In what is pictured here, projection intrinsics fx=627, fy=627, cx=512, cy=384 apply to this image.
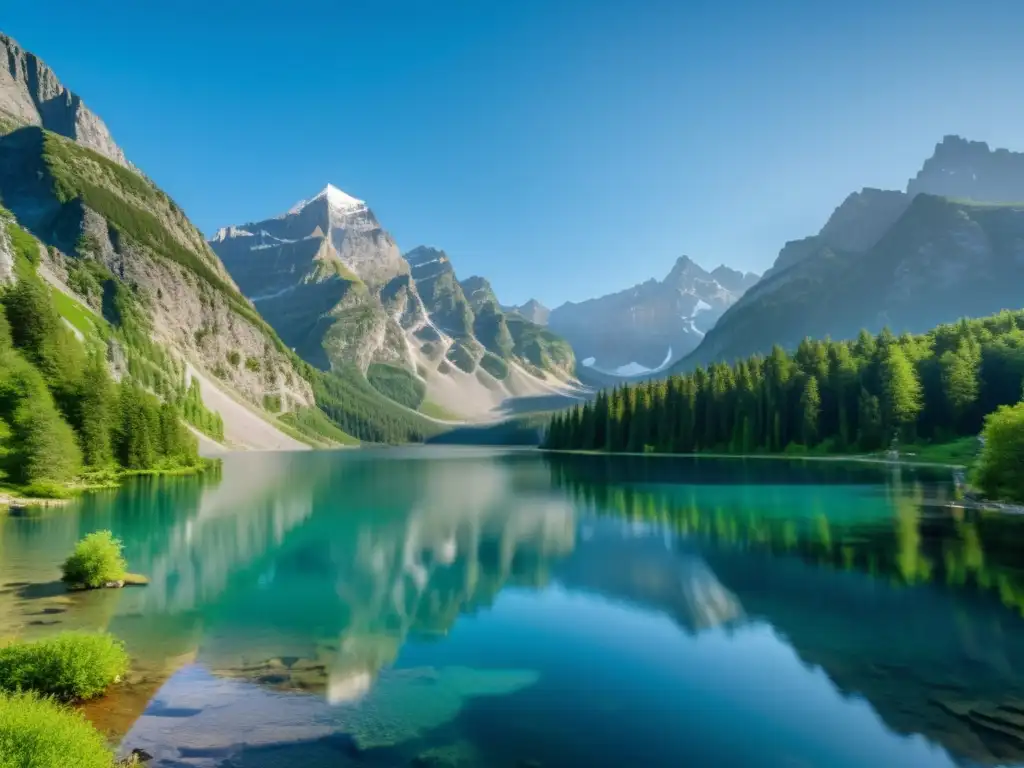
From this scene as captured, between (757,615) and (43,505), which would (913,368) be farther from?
(43,505)

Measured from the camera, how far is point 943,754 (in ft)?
45.0

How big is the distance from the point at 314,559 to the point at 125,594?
10844mm

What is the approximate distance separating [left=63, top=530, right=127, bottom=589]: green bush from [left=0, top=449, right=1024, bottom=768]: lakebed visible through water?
1173mm

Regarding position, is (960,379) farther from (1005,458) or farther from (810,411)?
(1005,458)

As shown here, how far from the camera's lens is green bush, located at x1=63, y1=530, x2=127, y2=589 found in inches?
1104

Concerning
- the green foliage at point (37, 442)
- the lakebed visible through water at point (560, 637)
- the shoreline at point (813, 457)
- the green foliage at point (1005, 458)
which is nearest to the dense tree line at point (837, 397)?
the shoreline at point (813, 457)

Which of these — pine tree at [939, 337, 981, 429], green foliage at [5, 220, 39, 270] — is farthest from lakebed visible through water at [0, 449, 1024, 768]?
green foliage at [5, 220, 39, 270]

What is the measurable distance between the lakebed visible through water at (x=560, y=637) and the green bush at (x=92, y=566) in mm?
1173

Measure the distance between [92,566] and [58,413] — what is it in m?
50.8

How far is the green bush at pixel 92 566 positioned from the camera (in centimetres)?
2803

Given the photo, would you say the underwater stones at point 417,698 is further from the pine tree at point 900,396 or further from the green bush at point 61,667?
the pine tree at point 900,396

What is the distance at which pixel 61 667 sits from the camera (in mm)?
16047

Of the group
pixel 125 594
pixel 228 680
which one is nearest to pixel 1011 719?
pixel 228 680

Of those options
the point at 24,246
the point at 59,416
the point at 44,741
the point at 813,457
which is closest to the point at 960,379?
the point at 813,457
